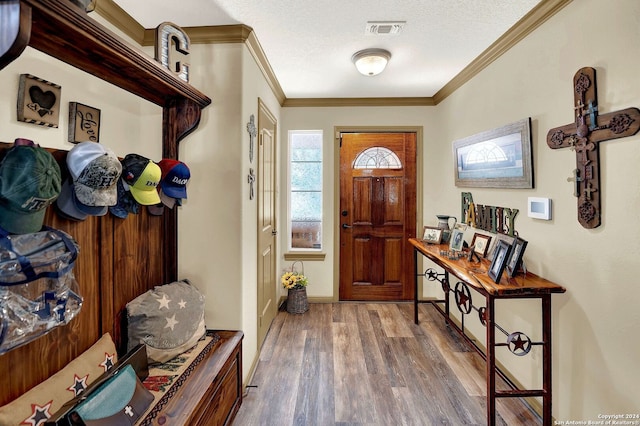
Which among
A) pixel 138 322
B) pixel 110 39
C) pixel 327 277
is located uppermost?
pixel 110 39

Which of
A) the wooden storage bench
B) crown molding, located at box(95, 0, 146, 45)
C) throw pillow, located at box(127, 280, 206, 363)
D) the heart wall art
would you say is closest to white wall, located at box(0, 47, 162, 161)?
the heart wall art

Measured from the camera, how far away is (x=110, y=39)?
4.03 feet

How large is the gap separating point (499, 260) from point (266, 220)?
1.90m

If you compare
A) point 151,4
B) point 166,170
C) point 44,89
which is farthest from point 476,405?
point 151,4

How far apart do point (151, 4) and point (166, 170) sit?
3.25 ft

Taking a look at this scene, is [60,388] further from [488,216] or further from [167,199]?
[488,216]

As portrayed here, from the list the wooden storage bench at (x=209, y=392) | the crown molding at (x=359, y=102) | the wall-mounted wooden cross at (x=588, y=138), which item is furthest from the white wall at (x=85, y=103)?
the wall-mounted wooden cross at (x=588, y=138)

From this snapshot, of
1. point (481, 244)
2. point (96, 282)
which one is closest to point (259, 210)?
point (96, 282)

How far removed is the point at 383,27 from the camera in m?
2.07

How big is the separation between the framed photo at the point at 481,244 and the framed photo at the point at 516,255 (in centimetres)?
50

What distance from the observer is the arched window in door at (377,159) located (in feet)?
12.3

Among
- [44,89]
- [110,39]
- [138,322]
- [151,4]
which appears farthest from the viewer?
[151,4]

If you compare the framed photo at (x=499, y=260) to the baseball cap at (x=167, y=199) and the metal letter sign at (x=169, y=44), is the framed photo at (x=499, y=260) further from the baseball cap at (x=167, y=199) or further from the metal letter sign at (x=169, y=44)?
the metal letter sign at (x=169, y=44)

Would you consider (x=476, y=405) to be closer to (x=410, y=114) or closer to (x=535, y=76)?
(x=535, y=76)
